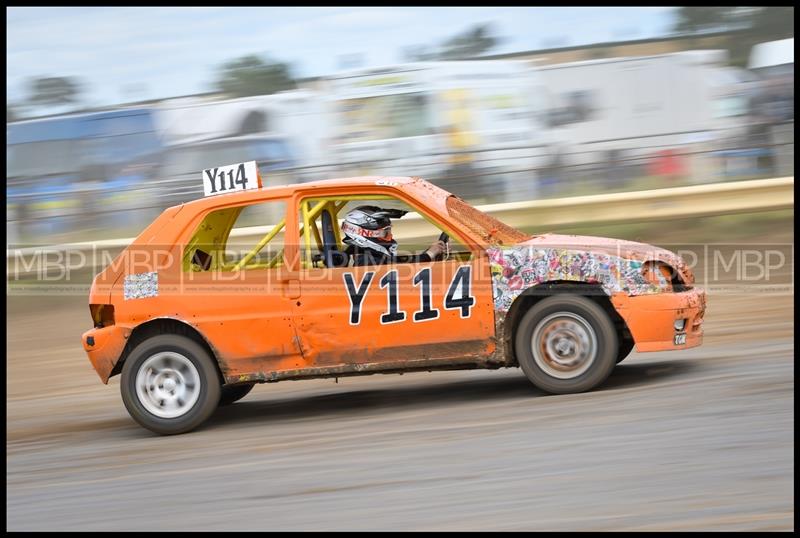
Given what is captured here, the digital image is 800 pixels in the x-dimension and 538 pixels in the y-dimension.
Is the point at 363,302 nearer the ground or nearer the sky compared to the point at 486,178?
nearer the ground

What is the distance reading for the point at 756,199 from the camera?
13.0 metres

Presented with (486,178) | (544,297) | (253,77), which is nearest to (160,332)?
(544,297)

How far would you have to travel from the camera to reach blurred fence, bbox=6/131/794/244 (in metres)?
13.7

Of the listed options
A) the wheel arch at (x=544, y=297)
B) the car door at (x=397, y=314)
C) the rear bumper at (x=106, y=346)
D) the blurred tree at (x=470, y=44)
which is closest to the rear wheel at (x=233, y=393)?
the rear bumper at (x=106, y=346)

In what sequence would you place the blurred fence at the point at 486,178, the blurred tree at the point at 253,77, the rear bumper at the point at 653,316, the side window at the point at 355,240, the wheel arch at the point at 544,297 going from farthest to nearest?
1. the blurred tree at the point at 253,77
2. the blurred fence at the point at 486,178
3. the side window at the point at 355,240
4. the wheel arch at the point at 544,297
5. the rear bumper at the point at 653,316

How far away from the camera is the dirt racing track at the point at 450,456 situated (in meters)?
4.76

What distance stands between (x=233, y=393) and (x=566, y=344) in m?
2.93

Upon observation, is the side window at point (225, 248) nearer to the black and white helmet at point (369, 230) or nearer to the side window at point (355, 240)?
the side window at point (355, 240)

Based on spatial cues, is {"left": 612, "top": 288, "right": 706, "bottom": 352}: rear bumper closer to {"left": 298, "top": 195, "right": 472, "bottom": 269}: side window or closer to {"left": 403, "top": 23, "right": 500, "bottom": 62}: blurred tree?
{"left": 298, "top": 195, "right": 472, "bottom": 269}: side window

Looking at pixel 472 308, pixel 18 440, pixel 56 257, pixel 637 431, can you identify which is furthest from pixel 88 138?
pixel 637 431

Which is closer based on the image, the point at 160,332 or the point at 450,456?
the point at 450,456

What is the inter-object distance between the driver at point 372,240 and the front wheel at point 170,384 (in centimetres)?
132

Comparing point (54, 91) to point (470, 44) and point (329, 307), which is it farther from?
point (329, 307)

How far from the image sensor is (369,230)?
23.2 ft
